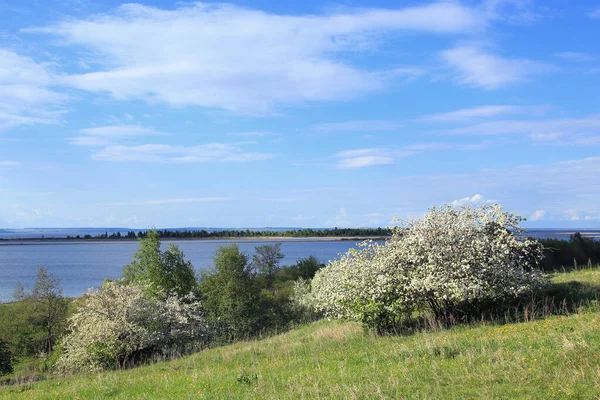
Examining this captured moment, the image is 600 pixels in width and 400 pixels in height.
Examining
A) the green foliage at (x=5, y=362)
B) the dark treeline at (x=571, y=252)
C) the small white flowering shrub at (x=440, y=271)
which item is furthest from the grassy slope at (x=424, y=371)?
the dark treeline at (x=571, y=252)

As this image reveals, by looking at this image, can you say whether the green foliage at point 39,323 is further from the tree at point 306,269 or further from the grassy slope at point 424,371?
the tree at point 306,269

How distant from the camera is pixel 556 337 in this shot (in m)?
11.8

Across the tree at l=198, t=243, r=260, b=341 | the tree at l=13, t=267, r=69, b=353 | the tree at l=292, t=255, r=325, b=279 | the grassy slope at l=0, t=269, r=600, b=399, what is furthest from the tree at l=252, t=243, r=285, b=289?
the grassy slope at l=0, t=269, r=600, b=399

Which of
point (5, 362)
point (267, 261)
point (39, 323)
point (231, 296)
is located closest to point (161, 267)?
point (231, 296)

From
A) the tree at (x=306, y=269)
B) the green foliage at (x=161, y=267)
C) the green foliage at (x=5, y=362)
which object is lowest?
the green foliage at (x=5, y=362)

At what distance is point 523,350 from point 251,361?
30.3 ft

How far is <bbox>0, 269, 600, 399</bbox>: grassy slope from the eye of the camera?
8.96 m

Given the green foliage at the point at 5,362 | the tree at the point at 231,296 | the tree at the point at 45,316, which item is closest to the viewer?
the green foliage at the point at 5,362

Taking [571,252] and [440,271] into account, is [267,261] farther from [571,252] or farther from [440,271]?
[440,271]

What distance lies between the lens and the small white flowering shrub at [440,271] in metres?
18.1

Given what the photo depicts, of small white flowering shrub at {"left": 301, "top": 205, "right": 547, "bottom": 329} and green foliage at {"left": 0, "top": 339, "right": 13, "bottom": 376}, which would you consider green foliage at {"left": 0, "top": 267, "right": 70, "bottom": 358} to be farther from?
small white flowering shrub at {"left": 301, "top": 205, "right": 547, "bottom": 329}

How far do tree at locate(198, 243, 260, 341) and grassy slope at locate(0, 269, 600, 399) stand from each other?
24.9m

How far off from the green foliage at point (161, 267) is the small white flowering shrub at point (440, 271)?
106 feet

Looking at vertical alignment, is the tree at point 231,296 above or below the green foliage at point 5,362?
above
